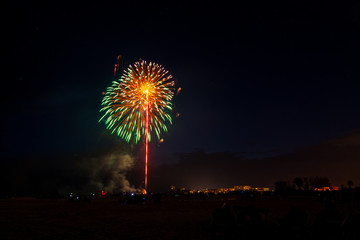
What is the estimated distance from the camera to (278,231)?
7.33 meters

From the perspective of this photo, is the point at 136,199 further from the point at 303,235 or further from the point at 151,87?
the point at 303,235

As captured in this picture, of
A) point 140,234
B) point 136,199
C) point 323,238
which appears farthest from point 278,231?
point 136,199

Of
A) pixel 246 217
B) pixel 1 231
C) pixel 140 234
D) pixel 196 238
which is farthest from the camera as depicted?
pixel 1 231

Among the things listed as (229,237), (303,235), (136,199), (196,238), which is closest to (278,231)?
(303,235)

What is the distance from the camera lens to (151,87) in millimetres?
31828

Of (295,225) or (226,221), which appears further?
(226,221)

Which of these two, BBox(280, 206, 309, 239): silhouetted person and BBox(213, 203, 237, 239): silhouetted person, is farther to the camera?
BBox(213, 203, 237, 239): silhouetted person

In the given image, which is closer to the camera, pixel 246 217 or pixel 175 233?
pixel 246 217

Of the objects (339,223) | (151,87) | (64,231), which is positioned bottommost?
(64,231)

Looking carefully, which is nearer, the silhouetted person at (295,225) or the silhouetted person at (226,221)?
the silhouetted person at (295,225)

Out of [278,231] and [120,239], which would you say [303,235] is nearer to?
[278,231]

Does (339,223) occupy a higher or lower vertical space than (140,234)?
higher

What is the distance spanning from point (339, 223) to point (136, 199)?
84.1 ft

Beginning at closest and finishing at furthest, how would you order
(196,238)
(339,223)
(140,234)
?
(339,223) < (196,238) < (140,234)
